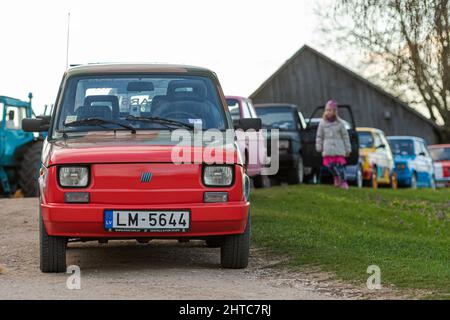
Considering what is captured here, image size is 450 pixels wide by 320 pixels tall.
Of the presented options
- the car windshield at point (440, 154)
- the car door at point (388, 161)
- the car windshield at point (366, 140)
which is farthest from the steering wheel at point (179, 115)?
the car windshield at point (440, 154)

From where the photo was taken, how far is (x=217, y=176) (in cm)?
833

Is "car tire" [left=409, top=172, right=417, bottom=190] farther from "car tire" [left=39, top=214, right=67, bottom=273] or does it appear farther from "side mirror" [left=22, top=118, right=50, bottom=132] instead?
"car tire" [left=39, top=214, right=67, bottom=273]

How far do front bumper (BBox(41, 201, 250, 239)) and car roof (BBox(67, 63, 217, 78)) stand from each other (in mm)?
1773

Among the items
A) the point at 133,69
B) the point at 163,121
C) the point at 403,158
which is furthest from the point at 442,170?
the point at 163,121

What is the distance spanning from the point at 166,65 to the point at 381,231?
493cm

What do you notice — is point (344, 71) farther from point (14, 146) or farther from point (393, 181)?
point (14, 146)

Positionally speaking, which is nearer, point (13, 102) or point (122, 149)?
point (122, 149)

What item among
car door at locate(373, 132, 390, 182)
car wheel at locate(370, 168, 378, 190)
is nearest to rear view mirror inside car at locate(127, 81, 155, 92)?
car door at locate(373, 132, 390, 182)

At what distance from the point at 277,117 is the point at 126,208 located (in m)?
14.7

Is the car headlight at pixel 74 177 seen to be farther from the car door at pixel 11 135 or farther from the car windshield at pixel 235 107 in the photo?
the car door at pixel 11 135

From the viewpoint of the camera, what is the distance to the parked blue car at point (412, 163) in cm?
3053

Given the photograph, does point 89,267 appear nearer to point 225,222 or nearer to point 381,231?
point 225,222
